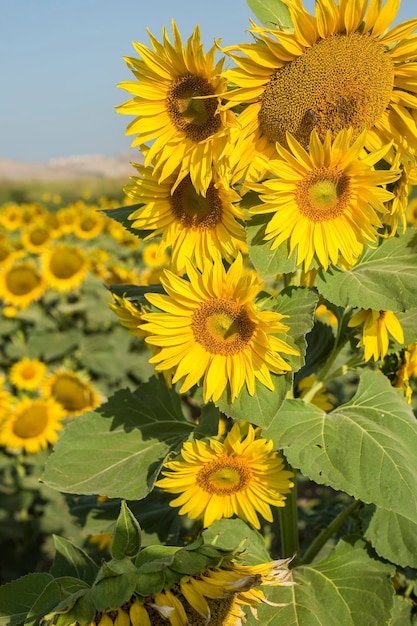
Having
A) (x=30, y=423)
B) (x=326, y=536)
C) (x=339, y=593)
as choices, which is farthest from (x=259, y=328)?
(x=30, y=423)

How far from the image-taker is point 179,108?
1345mm

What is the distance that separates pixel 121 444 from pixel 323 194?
0.89 metres

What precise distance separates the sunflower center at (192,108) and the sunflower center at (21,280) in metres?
3.58

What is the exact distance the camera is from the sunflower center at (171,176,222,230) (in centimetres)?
143

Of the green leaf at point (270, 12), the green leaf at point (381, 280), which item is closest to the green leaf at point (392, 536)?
the green leaf at point (381, 280)

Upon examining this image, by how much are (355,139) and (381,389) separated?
0.69m

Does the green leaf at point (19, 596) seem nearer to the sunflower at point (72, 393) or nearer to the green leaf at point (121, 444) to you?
the green leaf at point (121, 444)

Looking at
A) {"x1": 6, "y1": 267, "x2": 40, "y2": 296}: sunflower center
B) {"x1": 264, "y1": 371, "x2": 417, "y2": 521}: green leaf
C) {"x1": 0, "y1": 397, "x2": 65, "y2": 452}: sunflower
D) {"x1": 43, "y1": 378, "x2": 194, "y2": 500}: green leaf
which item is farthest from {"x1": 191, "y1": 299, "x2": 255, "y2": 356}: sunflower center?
{"x1": 6, "y1": 267, "x2": 40, "y2": 296}: sunflower center

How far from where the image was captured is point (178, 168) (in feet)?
4.61

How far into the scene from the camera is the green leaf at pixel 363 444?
137cm

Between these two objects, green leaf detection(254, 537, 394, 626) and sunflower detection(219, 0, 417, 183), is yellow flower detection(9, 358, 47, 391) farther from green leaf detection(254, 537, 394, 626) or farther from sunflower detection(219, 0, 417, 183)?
sunflower detection(219, 0, 417, 183)

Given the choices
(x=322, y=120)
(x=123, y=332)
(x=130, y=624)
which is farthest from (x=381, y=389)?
(x=123, y=332)

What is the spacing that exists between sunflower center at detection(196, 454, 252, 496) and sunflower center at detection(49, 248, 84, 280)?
11.2 feet

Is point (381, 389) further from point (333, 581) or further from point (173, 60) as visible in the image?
point (173, 60)
